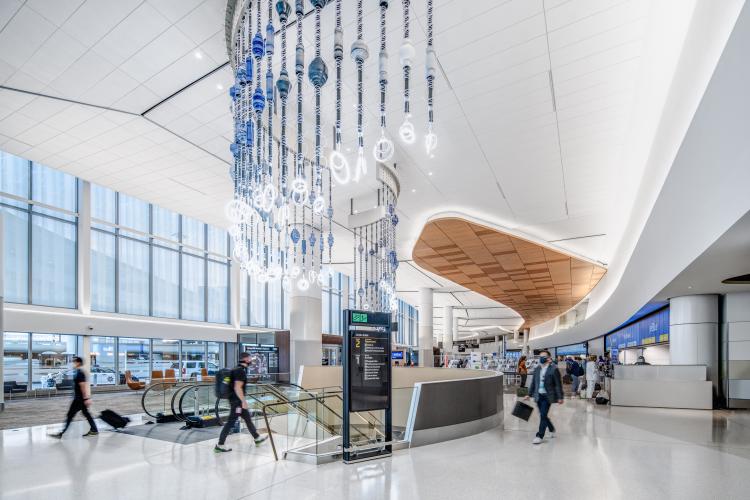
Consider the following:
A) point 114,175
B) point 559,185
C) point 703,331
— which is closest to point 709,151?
point 559,185

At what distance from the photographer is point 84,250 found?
729 inches

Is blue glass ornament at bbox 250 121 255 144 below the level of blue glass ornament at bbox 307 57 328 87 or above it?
below

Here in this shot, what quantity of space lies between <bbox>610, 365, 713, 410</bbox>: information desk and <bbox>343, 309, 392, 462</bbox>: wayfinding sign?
959 centimetres

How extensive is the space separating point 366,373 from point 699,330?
11044 mm

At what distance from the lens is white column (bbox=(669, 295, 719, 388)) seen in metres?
13.5

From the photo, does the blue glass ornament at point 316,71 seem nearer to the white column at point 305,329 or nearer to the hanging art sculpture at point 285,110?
the hanging art sculpture at point 285,110

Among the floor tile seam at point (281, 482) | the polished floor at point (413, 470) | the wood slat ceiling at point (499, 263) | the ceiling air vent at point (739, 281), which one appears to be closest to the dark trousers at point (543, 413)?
the polished floor at point (413, 470)

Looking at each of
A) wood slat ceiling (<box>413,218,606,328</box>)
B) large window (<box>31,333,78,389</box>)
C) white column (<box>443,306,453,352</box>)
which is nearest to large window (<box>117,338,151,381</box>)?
large window (<box>31,333,78,389</box>)

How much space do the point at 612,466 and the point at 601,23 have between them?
5.84 metres

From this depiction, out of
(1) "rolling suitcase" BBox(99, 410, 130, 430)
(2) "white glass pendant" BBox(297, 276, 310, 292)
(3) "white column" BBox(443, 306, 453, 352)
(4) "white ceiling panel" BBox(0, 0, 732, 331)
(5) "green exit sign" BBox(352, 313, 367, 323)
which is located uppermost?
(4) "white ceiling panel" BBox(0, 0, 732, 331)

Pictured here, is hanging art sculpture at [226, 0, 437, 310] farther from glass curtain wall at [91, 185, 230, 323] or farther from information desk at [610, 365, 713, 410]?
glass curtain wall at [91, 185, 230, 323]

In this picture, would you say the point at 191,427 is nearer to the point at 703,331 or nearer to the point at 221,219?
the point at 221,219

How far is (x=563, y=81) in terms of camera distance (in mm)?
8367

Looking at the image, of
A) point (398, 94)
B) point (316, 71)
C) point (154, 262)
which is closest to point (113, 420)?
point (316, 71)
